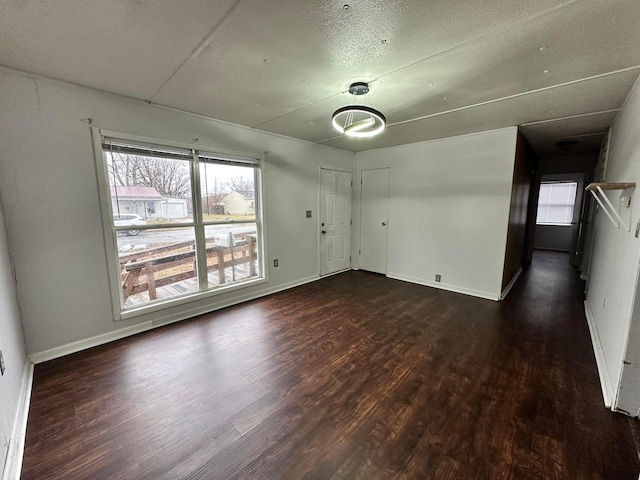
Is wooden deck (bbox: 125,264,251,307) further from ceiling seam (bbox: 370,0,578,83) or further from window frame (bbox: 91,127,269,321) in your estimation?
ceiling seam (bbox: 370,0,578,83)

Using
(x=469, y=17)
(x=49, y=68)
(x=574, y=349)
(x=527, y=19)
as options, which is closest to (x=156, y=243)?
(x=49, y=68)

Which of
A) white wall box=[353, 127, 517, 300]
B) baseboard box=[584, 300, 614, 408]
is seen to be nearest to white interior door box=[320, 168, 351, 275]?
white wall box=[353, 127, 517, 300]

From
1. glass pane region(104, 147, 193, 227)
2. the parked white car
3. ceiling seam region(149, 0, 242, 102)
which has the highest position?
ceiling seam region(149, 0, 242, 102)

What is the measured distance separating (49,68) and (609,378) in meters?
4.91

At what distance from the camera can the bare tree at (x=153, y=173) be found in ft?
8.84

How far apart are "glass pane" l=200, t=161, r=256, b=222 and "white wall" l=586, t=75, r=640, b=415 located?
381 centimetres

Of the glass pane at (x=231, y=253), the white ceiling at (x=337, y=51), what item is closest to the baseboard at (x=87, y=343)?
the glass pane at (x=231, y=253)

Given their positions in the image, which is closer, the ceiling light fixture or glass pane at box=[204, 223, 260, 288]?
the ceiling light fixture

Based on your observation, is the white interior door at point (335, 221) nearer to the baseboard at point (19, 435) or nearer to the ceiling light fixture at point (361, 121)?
the ceiling light fixture at point (361, 121)

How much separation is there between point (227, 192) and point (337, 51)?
2.32m

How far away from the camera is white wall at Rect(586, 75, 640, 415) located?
1.72m

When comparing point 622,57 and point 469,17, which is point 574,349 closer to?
point 622,57

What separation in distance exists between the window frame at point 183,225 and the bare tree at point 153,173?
0.29 feet

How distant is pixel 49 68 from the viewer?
2.06m
